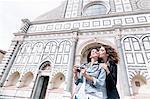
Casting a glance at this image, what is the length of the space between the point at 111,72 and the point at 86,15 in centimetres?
1010

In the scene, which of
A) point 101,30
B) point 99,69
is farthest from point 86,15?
point 99,69

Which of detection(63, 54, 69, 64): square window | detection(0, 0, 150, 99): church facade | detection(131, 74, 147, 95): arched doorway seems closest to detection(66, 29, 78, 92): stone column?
detection(0, 0, 150, 99): church facade

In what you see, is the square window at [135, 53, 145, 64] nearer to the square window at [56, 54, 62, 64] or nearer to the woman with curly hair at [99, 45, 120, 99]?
the square window at [56, 54, 62, 64]

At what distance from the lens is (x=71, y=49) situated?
9.05 m

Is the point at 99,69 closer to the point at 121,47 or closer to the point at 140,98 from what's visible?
the point at 140,98

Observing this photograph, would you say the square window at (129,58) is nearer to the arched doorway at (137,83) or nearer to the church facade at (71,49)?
the church facade at (71,49)

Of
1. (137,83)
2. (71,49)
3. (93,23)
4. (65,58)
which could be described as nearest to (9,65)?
(65,58)

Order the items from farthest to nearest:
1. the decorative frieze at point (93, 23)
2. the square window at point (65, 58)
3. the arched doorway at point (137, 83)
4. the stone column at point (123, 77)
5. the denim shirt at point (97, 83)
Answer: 1. the decorative frieze at point (93, 23)
2. the square window at point (65, 58)
3. the arched doorway at point (137, 83)
4. the stone column at point (123, 77)
5. the denim shirt at point (97, 83)

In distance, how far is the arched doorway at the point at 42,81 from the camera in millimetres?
8492

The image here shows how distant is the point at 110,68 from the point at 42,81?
26.9 feet

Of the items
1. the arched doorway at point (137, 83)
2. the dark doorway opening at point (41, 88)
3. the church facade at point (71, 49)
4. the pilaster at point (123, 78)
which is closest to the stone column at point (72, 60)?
the church facade at point (71, 49)

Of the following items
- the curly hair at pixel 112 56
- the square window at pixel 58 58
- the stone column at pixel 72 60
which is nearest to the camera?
the curly hair at pixel 112 56

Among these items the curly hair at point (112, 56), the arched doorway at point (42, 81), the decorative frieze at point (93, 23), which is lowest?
the curly hair at point (112, 56)

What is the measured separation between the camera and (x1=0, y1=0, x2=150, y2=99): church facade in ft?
24.8
